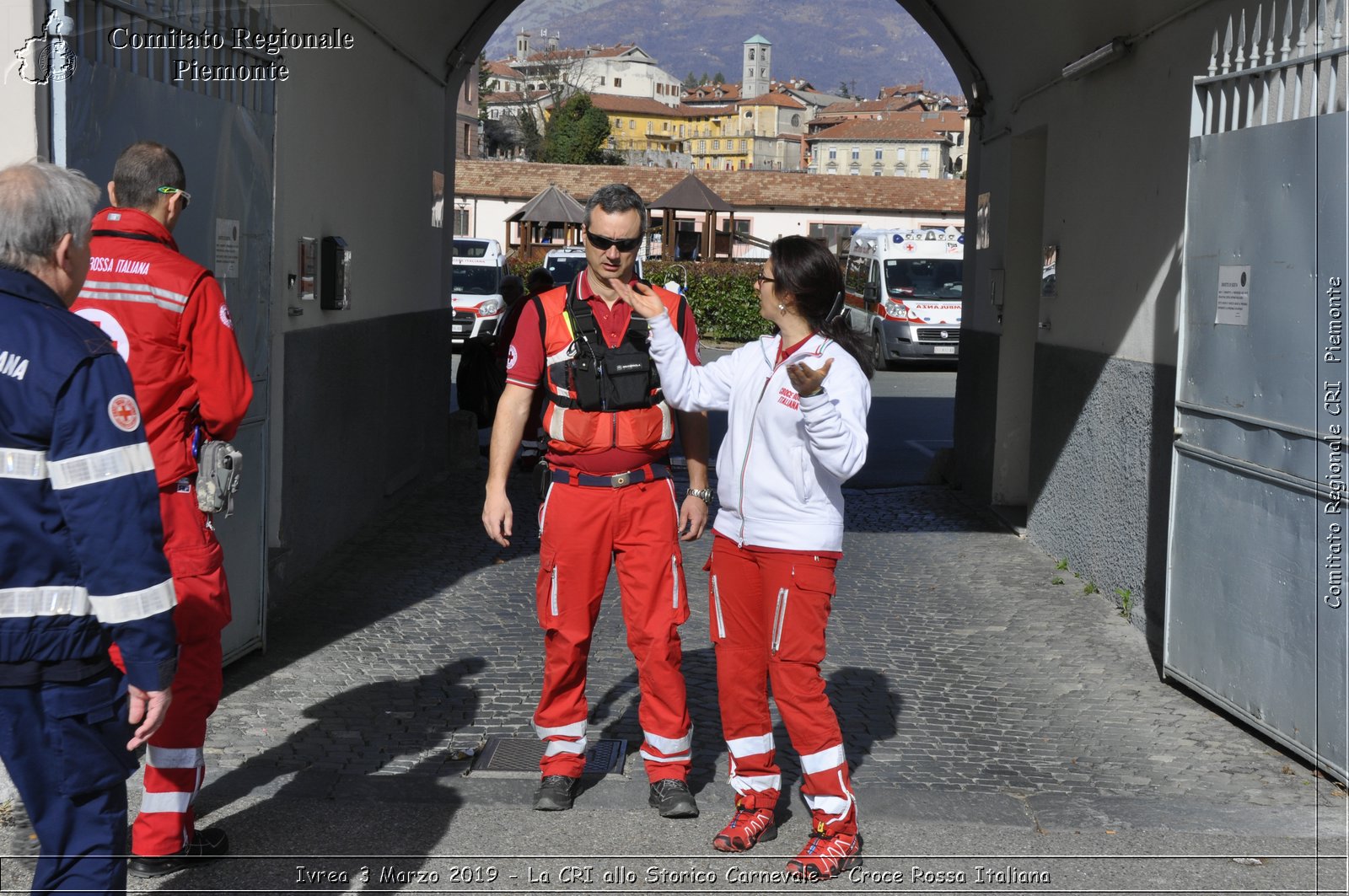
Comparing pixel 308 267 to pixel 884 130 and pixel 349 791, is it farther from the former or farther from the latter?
pixel 884 130

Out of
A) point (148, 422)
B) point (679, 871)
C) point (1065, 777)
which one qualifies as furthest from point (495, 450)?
point (1065, 777)

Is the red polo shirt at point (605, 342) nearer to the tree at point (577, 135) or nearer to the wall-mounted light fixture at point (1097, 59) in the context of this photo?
the wall-mounted light fixture at point (1097, 59)

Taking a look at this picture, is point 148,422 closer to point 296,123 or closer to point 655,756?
point 655,756

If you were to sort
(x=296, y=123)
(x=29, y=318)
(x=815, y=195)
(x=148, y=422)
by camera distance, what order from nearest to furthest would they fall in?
(x=29, y=318) < (x=148, y=422) < (x=296, y=123) < (x=815, y=195)

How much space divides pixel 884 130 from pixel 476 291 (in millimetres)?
119344

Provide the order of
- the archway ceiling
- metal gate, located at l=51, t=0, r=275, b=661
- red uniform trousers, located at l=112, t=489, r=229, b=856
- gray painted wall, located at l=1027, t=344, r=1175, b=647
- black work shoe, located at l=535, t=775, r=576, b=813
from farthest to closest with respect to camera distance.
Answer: the archway ceiling
gray painted wall, located at l=1027, t=344, r=1175, b=647
metal gate, located at l=51, t=0, r=275, b=661
black work shoe, located at l=535, t=775, r=576, b=813
red uniform trousers, located at l=112, t=489, r=229, b=856

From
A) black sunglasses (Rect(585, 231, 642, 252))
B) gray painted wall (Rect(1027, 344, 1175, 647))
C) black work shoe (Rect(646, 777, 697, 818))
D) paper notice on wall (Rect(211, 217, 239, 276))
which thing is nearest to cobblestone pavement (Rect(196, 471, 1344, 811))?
gray painted wall (Rect(1027, 344, 1175, 647))

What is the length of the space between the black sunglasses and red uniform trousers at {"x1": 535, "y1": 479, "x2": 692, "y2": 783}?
0.78m

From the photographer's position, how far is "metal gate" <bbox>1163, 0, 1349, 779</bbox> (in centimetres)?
503

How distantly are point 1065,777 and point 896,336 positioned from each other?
22433 mm

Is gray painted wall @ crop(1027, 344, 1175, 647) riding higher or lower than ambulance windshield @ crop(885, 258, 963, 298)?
lower

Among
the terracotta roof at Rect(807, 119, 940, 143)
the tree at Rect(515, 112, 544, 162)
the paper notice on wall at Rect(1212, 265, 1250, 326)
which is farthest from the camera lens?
the terracotta roof at Rect(807, 119, 940, 143)

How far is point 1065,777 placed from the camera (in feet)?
17.2

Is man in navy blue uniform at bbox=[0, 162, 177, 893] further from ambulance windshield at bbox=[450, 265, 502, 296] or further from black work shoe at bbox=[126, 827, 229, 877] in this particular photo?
ambulance windshield at bbox=[450, 265, 502, 296]
